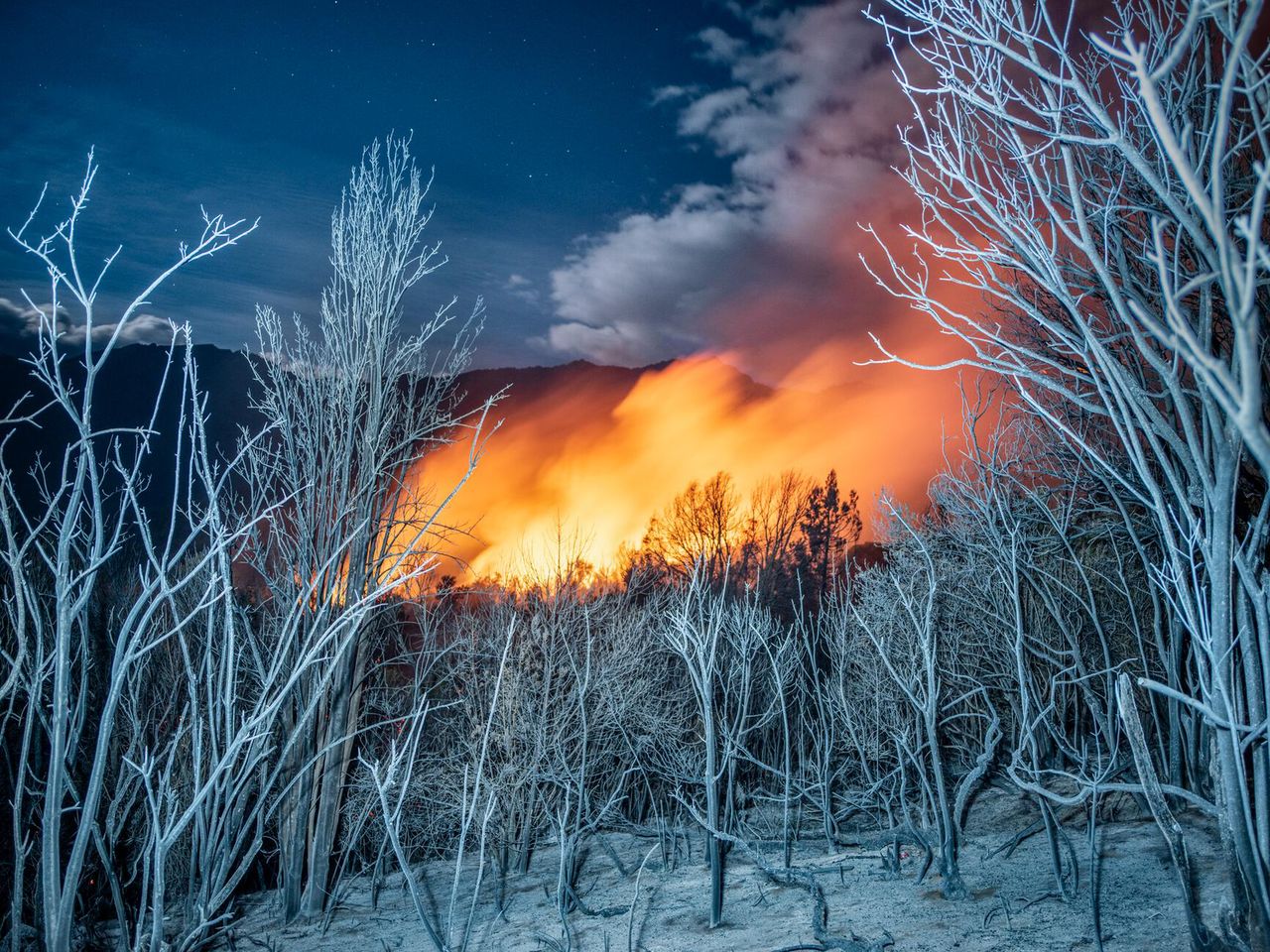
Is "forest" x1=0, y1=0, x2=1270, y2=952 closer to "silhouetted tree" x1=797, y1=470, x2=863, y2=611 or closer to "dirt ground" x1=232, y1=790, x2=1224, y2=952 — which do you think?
"dirt ground" x1=232, y1=790, x2=1224, y2=952

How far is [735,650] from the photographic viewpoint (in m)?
11.1

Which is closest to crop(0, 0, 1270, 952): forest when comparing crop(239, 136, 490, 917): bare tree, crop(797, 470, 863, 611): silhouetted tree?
crop(239, 136, 490, 917): bare tree

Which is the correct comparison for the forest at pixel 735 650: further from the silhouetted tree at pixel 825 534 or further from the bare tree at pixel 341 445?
the silhouetted tree at pixel 825 534

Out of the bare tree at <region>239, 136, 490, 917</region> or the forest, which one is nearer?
the forest

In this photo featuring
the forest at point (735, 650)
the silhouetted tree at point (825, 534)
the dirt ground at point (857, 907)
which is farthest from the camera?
the silhouetted tree at point (825, 534)

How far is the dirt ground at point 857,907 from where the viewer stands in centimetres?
705

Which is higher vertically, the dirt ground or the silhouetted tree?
the silhouetted tree

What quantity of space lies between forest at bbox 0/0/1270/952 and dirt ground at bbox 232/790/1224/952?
0.09 metres

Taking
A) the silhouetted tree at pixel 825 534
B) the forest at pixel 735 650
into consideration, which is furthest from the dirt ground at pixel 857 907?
the silhouetted tree at pixel 825 534

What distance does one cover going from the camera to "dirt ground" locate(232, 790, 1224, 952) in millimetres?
7047

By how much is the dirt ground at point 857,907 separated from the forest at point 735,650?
94 millimetres

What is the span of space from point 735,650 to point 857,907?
3.67m

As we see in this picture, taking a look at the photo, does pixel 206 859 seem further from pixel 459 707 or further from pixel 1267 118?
pixel 459 707

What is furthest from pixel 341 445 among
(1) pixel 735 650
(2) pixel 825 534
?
(2) pixel 825 534
